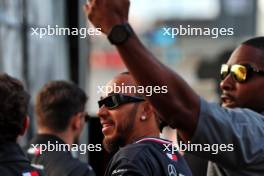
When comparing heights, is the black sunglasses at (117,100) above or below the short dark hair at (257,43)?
below

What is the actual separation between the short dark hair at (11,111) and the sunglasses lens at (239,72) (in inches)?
35.3

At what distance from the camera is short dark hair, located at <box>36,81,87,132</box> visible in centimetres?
437

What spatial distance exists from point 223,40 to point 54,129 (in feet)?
Result: 111

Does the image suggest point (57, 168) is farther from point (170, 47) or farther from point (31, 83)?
point (170, 47)

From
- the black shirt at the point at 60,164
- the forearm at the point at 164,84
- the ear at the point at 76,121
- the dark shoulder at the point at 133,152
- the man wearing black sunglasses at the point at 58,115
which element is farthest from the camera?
the ear at the point at 76,121

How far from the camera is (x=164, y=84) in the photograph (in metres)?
2.26

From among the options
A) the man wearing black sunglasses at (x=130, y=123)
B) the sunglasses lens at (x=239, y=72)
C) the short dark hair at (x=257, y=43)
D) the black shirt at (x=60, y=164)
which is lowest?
the black shirt at (x=60, y=164)

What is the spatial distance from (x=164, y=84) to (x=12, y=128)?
110cm

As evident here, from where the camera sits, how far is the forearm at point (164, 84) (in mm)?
2234

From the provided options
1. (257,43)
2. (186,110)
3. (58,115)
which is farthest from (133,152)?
(58,115)

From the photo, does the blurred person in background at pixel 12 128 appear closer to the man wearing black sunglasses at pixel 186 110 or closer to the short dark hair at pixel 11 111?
the short dark hair at pixel 11 111

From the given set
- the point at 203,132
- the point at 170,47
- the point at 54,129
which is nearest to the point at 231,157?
the point at 203,132

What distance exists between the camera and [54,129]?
14.3 feet

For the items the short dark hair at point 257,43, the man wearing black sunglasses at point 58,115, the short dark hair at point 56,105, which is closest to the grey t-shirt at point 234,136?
the short dark hair at point 257,43
